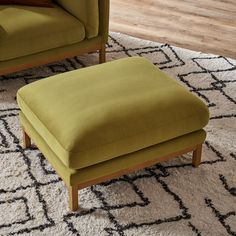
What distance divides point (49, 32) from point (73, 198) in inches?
45.4

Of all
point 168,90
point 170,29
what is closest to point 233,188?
point 168,90

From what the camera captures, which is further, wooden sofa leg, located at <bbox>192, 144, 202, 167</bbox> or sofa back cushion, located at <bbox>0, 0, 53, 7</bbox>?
sofa back cushion, located at <bbox>0, 0, 53, 7</bbox>

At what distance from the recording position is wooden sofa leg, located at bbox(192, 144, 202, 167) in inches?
106

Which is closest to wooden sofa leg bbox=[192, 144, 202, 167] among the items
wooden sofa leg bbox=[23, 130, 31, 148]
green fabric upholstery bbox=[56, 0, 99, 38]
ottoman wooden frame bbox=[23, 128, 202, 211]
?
ottoman wooden frame bbox=[23, 128, 202, 211]

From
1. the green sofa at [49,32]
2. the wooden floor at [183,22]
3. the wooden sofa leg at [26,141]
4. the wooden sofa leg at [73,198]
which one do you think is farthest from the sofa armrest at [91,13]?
the wooden sofa leg at [73,198]

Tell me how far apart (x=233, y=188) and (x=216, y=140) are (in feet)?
1.26

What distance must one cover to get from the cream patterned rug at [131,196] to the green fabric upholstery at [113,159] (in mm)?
178

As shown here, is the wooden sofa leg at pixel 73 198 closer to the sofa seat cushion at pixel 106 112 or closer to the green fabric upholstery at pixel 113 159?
the green fabric upholstery at pixel 113 159

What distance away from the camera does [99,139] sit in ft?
7.61

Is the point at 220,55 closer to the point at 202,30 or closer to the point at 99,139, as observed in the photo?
the point at 202,30

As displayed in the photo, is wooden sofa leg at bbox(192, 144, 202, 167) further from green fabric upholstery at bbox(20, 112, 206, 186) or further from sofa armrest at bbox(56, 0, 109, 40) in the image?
sofa armrest at bbox(56, 0, 109, 40)

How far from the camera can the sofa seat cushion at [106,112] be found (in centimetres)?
233

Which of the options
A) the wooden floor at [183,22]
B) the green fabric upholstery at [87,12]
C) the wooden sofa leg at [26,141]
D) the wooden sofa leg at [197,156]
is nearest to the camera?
the wooden sofa leg at [197,156]

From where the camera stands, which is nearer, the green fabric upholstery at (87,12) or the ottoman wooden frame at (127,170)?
the ottoman wooden frame at (127,170)
